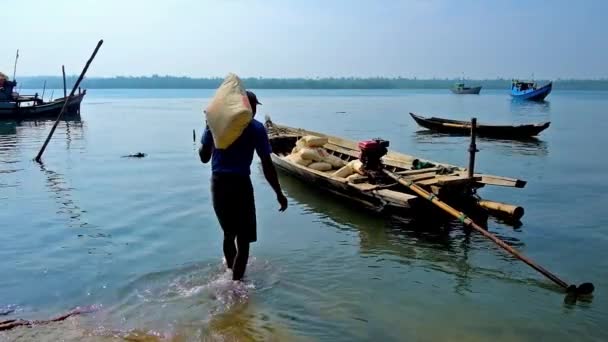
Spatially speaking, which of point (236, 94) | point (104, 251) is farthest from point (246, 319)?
point (104, 251)

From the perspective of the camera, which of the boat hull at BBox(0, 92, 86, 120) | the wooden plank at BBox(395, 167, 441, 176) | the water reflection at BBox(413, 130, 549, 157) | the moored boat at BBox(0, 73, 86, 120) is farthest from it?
the boat hull at BBox(0, 92, 86, 120)

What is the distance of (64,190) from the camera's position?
1224 centimetres

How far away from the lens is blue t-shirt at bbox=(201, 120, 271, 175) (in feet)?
16.6

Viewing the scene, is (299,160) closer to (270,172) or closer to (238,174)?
(270,172)

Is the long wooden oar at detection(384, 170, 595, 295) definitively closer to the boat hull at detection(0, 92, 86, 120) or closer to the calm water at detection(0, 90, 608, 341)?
the calm water at detection(0, 90, 608, 341)

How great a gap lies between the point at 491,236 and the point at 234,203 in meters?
3.12

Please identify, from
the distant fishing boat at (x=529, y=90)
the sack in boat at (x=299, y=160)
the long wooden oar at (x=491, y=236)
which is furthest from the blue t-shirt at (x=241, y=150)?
the distant fishing boat at (x=529, y=90)

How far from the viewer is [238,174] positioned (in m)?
5.15

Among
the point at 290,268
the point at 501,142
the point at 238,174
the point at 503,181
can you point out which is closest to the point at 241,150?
the point at 238,174

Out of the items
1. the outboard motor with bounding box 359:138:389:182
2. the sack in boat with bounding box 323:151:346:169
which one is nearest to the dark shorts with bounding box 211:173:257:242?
the outboard motor with bounding box 359:138:389:182

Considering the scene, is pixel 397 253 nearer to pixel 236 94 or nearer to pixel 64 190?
pixel 236 94

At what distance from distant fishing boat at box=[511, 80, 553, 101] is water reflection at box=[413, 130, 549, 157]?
33909 millimetres

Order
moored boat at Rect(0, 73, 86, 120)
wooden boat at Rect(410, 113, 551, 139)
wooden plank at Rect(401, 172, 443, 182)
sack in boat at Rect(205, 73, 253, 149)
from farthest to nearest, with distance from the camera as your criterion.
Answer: moored boat at Rect(0, 73, 86, 120), wooden boat at Rect(410, 113, 551, 139), wooden plank at Rect(401, 172, 443, 182), sack in boat at Rect(205, 73, 253, 149)

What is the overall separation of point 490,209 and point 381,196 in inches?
71.7
